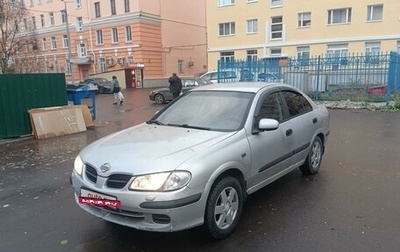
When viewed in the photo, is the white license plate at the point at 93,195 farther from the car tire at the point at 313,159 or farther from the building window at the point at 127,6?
the building window at the point at 127,6

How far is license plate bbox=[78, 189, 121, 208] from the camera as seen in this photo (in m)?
3.12

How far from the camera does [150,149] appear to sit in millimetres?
3424

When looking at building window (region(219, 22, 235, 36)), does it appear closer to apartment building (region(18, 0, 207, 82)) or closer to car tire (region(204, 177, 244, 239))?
apartment building (region(18, 0, 207, 82))

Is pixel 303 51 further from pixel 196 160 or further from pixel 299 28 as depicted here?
pixel 196 160

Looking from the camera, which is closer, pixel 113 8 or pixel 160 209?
pixel 160 209

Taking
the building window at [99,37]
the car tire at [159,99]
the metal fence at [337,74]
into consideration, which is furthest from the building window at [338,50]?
the building window at [99,37]

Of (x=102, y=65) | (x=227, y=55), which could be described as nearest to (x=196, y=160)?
(x=227, y=55)

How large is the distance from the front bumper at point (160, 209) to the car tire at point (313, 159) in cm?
266

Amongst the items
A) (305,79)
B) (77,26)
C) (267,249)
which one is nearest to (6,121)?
(267,249)

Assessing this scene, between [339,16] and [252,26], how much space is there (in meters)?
7.51

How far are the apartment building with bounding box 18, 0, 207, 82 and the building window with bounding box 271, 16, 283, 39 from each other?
12969 millimetres

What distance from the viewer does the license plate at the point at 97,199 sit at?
3119 mm

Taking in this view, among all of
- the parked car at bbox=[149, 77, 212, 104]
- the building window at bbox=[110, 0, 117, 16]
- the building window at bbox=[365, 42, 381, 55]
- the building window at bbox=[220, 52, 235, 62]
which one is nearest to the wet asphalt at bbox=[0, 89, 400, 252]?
the parked car at bbox=[149, 77, 212, 104]

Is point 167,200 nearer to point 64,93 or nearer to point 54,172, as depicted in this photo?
point 54,172
